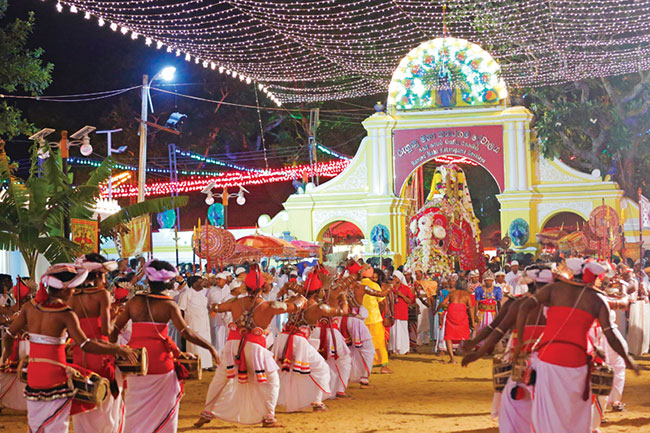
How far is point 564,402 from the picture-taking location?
277 inches

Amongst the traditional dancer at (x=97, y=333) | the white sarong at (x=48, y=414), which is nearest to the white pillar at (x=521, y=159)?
the traditional dancer at (x=97, y=333)

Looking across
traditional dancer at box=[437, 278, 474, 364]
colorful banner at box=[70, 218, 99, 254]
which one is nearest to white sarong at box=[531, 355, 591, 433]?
colorful banner at box=[70, 218, 99, 254]

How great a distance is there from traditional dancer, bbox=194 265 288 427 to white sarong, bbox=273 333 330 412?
0.79m

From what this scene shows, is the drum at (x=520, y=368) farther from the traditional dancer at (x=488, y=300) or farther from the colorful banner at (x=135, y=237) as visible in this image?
the colorful banner at (x=135, y=237)

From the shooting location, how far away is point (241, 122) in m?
45.8

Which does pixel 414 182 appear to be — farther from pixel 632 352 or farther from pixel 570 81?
pixel 632 352

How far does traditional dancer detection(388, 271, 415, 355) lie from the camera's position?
17641 mm

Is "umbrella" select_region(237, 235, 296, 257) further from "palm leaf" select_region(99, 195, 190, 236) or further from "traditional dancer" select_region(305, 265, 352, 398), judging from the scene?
"traditional dancer" select_region(305, 265, 352, 398)

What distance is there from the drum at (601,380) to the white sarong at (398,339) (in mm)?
10699

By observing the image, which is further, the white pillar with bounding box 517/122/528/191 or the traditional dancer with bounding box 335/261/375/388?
the white pillar with bounding box 517/122/528/191

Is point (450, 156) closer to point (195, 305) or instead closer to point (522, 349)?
point (195, 305)

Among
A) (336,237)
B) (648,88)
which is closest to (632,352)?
(648,88)

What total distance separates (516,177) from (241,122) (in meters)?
17.9

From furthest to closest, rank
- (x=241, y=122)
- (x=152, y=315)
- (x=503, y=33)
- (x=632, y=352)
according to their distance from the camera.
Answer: (x=241, y=122), (x=503, y=33), (x=632, y=352), (x=152, y=315)
